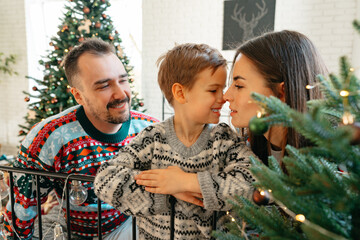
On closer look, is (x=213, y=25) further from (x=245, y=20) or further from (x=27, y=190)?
(x=27, y=190)

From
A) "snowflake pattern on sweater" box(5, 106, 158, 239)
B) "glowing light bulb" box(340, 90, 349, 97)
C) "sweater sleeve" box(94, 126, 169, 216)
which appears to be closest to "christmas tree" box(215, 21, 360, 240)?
"glowing light bulb" box(340, 90, 349, 97)

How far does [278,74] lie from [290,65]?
6 centimetres

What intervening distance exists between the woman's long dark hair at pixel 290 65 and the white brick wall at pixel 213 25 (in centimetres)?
325

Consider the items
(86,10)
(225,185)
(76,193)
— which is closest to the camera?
(225,185)

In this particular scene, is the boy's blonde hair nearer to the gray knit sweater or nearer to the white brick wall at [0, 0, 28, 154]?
the gray knit sweater

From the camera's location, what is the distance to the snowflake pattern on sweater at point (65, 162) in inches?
64.2

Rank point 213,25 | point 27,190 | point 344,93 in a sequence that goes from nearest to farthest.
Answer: point 344,93, point 27,190, point 213,25

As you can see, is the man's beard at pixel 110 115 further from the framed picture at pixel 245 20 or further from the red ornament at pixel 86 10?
the framed picture at pixel 245 20

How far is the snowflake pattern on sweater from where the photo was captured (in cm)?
163

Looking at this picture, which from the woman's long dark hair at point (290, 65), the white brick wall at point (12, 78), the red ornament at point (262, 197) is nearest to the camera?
the red ornament at point (262, 197)

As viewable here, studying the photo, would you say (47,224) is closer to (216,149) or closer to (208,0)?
(216,149)

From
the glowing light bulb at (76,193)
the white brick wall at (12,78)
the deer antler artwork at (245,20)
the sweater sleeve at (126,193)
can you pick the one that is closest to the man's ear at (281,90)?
the sweater sleeve at (126,193)

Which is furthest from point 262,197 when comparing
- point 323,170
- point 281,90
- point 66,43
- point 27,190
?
point 66,43

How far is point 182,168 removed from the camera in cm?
110
